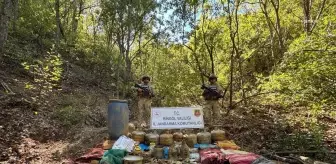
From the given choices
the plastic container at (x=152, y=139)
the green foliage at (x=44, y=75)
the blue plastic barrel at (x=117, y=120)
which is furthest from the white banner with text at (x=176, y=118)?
the green foliage at (x=44, y=75)

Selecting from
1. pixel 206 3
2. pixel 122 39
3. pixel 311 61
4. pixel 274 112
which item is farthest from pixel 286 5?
pixel 311 61

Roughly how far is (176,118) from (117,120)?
51.0 inches

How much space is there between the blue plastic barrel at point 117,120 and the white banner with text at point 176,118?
2.03 feet

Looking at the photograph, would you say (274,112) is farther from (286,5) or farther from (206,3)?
(286,5)

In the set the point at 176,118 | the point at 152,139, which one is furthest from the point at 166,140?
the point at 176,118

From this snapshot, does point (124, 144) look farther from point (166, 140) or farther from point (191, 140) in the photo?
point (191, 140)

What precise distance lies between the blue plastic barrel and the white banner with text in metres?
0.62

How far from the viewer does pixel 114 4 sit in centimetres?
1305

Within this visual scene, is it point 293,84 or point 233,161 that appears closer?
point 233,161

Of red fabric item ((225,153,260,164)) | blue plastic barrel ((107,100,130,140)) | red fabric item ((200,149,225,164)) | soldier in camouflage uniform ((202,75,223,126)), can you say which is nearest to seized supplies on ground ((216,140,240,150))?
red fabric item ((200,149,225,164))

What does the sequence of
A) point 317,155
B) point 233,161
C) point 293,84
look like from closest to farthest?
point 233,161 → point 317,155 → point 293,84

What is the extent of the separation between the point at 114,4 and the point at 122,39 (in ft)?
5.48

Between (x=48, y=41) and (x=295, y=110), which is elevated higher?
(x=48, y=41)

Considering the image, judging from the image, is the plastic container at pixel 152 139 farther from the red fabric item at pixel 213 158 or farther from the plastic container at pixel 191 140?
the red fabric item at pixel 213 158
